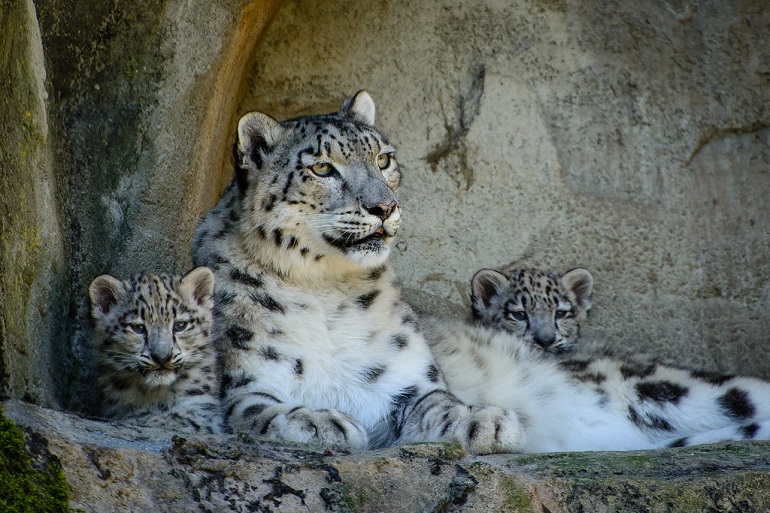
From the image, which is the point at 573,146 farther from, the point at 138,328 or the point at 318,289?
the point at 138,328

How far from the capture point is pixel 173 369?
4996 millimetres

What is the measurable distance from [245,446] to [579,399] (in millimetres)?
2517

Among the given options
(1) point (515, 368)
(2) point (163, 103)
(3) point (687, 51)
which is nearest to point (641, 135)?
(3) point (687, 51)

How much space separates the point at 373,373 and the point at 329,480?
55.9 inches

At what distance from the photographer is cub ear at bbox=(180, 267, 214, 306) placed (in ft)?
17.1

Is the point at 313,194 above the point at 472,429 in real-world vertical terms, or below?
above

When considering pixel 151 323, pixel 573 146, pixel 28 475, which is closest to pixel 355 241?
pixel 151 323

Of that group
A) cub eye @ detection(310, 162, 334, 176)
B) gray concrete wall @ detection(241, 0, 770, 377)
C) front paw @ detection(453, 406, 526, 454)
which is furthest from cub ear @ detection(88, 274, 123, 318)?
gray concrete wall @ detection(241, 0, 770, 377)

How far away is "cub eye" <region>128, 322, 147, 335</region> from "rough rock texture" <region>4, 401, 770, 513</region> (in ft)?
3.08

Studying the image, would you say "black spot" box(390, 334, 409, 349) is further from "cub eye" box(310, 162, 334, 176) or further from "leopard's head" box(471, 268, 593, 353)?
"leopard's head" box(471, 268, 593, 353)

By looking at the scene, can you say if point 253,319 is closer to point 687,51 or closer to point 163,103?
point 163,103

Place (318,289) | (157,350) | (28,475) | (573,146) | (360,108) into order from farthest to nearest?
(573,146)
(360,108)
(318,289)
(157,350)
(28,475)

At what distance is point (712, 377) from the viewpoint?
6.15 meters

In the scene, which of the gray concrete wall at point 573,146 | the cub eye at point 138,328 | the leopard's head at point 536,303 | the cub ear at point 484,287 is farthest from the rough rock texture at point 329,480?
the gray concrete wall at point 573,146
